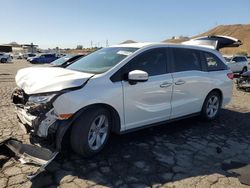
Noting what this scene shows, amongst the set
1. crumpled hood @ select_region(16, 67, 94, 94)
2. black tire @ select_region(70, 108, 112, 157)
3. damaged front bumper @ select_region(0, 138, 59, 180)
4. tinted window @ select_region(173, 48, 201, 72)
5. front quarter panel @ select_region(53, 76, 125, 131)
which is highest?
tinted window @ select_region(173, 48, 201, 72)

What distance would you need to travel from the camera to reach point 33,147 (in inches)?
166

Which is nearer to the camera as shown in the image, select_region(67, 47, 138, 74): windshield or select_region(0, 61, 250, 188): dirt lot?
select_region(0, 61, 250, 188): dirt lot

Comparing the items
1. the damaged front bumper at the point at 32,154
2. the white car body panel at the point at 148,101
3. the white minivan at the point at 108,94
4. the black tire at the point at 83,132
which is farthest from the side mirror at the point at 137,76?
the damaged front bumper at the point at 32,154

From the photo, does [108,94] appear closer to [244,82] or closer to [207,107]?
[207,107]

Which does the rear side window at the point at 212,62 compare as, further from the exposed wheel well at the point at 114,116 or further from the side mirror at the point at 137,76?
the exposed wheel well at the point at 114,116

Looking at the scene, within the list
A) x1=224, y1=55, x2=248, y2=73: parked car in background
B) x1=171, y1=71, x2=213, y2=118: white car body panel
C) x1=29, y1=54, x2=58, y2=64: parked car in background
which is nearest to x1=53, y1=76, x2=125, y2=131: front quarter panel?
x1=171, y1=71, x2=213, y2=118: white car body panel

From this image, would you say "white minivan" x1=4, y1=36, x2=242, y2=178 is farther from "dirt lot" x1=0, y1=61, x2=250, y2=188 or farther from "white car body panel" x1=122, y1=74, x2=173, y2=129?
"dirt lot" x1=0, y1=61, x2=250, y2=188

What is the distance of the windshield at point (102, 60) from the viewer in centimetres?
489

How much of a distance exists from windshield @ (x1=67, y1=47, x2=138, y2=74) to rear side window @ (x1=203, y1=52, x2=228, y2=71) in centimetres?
224

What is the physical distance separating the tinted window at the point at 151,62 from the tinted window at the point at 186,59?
37 centimetres

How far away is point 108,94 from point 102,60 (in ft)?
3.45

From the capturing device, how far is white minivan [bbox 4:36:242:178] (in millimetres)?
4027

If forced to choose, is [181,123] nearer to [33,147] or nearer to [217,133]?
[217,133]

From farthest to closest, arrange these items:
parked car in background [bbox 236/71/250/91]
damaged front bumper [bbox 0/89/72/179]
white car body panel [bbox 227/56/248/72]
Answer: white car body panel [bbox 227/56/248/72], parked car in background [bbox 236/71/250/91], damaged front bumper [bbox 0/89/72/179]
